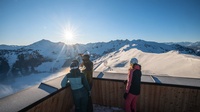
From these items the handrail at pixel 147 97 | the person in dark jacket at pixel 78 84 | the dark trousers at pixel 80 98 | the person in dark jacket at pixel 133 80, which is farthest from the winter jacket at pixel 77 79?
the person in dark jacket at pixel 133 80

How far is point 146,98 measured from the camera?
12.9 feet

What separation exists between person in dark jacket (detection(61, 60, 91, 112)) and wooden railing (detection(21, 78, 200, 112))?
0.58 metres

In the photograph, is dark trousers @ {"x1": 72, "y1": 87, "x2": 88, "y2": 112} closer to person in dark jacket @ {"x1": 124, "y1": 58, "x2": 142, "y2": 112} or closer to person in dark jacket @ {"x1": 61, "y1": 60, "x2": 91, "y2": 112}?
person in dark jacket @ {"x1": 61, "y1": 60, "x2": 91, "y2": 112}

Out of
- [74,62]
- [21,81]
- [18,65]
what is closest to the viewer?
[74,62]

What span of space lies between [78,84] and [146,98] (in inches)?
94.4

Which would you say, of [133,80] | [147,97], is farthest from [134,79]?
[147,97]

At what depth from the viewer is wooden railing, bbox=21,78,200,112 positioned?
11.0 ft

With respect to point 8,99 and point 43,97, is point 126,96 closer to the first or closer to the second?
point 43,97

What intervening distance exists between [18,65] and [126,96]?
3096 inches

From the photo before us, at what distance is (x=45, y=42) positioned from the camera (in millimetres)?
172375

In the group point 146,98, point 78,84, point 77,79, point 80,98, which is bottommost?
point 146,98

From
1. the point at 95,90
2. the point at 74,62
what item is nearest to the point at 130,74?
the point at 74,62

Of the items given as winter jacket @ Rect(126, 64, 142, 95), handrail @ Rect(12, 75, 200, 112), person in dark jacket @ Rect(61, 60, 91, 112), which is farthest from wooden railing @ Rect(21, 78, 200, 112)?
winter jacket @ Rect(126, 64, 142, 95)

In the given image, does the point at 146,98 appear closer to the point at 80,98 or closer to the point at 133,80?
the point at 133,80
